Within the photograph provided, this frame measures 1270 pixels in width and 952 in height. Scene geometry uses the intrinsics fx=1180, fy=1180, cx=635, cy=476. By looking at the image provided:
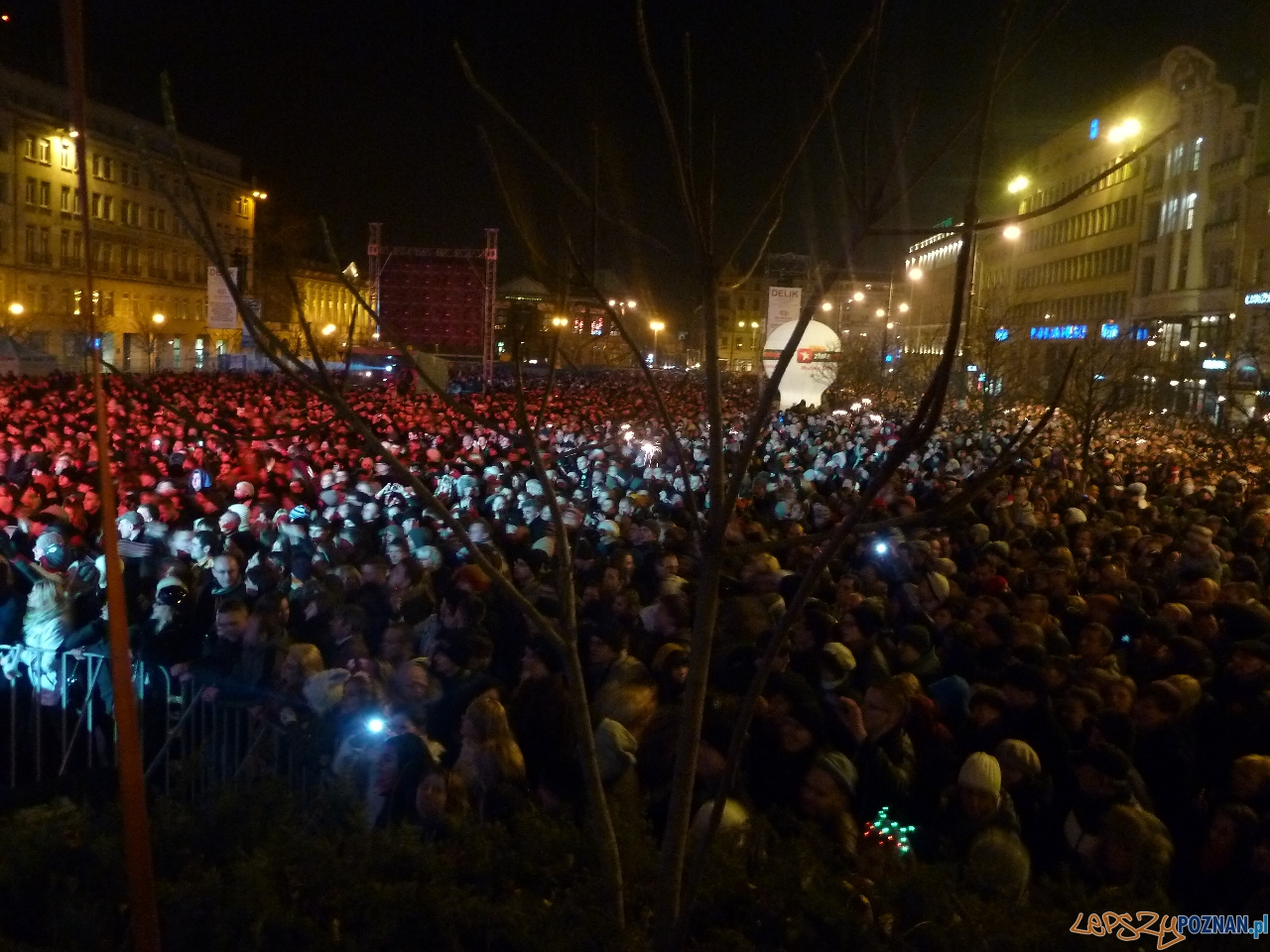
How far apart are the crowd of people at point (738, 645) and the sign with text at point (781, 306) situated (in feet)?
32.2

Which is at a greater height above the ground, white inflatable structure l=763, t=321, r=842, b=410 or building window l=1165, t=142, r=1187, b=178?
building window l=1165, t=142, r=1187, b=178

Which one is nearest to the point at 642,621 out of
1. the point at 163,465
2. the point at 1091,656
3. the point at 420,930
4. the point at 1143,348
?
the point at 1091,656

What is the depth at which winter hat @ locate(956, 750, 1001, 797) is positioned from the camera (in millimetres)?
4508

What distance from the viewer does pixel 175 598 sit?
23.5ft

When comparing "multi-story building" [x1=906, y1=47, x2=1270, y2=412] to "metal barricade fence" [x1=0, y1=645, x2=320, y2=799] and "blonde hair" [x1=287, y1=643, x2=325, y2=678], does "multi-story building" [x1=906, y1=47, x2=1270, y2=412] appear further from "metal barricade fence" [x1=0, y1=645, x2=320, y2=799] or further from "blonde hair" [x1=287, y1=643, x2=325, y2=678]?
"metal barricade fence" [x1=0, y1=645, x2=320, y2=799]

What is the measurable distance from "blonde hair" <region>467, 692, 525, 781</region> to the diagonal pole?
7.44 feet

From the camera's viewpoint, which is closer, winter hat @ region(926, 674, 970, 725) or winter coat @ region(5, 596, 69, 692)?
winter hat @ region(926, 674, 970, 725)

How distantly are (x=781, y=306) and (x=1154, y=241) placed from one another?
142 feet

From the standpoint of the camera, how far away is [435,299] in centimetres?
4253

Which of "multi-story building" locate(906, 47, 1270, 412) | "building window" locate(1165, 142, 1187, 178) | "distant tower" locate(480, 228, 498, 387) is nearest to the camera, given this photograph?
"distant tower" locate(480, 228, 498, 387)

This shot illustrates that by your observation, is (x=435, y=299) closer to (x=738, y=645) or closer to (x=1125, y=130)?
(x=1125, y=130)

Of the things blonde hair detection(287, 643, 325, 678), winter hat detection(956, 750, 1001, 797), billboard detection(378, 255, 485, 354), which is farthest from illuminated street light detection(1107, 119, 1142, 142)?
winter hat detection(956, 750, 1001, 797)

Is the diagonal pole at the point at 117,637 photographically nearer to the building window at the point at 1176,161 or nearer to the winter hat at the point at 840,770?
the winter hat at the point at 840,770

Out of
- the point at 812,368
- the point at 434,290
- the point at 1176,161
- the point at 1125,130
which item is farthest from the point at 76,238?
the point at 1176,161
